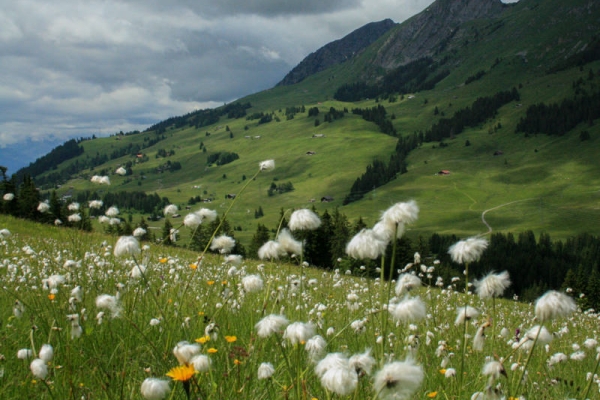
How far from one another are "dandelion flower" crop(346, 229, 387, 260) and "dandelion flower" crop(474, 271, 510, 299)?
1.03m

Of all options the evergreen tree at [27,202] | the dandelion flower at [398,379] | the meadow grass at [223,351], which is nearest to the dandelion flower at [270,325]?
the meadow grass at [223,351]

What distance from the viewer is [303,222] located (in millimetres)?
4074

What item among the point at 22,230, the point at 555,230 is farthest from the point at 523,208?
the point at 22,230

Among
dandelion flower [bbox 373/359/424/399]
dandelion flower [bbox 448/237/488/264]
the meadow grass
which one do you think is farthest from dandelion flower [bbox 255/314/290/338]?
dandelion flower [bbox 448/237/488/264]

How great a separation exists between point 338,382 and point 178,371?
910 millimetres

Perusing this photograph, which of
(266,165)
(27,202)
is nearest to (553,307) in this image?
(266,165)

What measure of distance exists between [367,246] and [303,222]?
90 centimetres

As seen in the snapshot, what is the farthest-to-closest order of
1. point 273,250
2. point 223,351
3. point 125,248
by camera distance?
point 223,351 < point 273,250 < point 125,248

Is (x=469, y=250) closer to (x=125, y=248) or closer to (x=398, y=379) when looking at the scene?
(x=398, y=379)

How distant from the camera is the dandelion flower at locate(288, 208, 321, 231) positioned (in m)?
4.04

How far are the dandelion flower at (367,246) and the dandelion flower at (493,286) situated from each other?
1.03 meters

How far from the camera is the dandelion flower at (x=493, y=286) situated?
364cm

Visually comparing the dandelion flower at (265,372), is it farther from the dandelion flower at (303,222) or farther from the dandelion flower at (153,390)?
the dandelion flower at (303,222)

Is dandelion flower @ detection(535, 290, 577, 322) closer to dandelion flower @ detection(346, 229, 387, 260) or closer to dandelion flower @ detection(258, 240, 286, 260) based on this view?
dandelion flower @ detection(346, 229, 387, 260)
